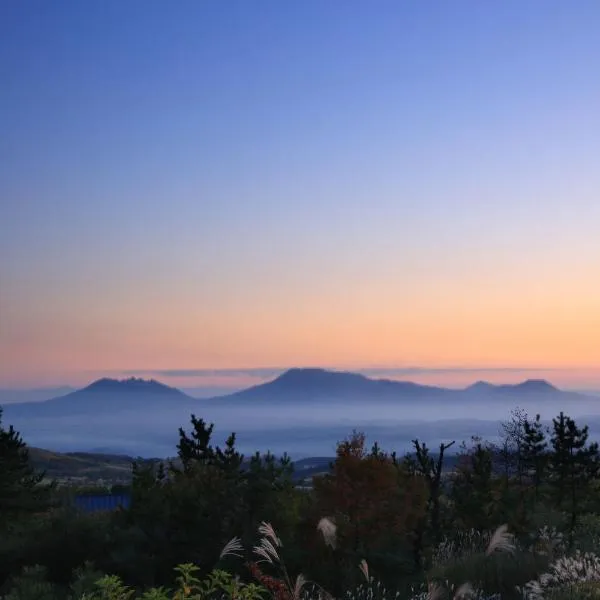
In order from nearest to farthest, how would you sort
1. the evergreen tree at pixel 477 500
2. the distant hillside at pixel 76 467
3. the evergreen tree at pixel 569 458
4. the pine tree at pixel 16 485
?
the evergreen tree at pixel 477 500, the evergreen tree at pixel 569 458, the pine tree at pixel 16 485, the distant hillside at pixel 76 467

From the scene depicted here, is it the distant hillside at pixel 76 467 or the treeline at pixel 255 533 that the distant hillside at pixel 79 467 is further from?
the treeline at pixel 255 533

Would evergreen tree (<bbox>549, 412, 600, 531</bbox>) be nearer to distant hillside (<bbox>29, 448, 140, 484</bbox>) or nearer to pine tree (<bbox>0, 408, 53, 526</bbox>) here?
pine tree (<bbox>0, 408, 53, 526</bbox>)

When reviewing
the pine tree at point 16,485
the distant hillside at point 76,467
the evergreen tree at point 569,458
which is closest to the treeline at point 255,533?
the evergreen tree at point 569,458

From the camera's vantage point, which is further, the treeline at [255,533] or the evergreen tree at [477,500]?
the evergreen tree at [477,500]

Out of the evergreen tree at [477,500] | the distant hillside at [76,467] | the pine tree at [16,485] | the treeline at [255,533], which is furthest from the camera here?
the distant hillside at [76,467]

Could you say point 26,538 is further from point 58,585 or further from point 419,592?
point 419,592

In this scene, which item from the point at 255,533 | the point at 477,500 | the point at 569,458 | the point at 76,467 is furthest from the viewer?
the point at 76,467

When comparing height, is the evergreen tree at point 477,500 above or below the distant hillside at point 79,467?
above

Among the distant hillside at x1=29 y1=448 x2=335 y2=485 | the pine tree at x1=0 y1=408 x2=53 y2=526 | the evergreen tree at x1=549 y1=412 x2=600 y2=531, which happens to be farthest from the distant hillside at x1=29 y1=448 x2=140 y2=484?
the evergreen tree at x1=549 y1=412 x2=600 y2=531

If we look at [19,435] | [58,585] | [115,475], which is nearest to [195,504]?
[58,585]

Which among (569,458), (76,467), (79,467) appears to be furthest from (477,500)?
(79,467)

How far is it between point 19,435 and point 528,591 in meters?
21.3

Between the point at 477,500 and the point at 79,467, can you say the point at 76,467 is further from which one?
the point at 477,500

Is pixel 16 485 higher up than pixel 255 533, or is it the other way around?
pixel 255 533
